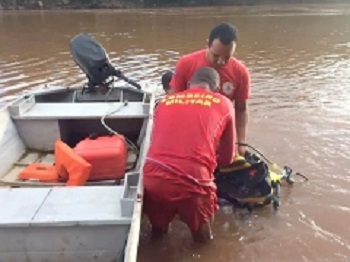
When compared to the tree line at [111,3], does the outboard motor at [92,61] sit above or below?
above

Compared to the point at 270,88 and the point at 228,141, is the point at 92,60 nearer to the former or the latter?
the point at 228,141

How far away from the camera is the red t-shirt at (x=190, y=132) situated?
3.42 m

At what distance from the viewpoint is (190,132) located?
3.42m

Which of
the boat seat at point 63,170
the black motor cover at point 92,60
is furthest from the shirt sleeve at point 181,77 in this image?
the black motor cover at point 92,60

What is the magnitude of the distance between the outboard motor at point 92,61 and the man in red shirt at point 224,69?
220cm

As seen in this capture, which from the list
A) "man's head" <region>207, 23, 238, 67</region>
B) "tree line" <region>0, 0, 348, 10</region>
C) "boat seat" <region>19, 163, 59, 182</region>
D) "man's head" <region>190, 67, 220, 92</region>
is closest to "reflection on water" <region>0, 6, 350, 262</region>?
"boat seat" <region>19, 163, 59, 182</region>

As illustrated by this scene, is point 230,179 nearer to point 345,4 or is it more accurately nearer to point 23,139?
point 23,139

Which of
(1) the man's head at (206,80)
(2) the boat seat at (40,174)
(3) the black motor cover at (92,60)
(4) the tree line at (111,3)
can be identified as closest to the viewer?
(1) the man's head at (206,80)

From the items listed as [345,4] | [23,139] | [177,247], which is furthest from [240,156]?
[345,4]

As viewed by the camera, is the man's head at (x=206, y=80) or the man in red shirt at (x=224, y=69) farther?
the man in red shirt at (x=224, y=69)

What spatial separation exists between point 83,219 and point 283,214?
2.32 meters

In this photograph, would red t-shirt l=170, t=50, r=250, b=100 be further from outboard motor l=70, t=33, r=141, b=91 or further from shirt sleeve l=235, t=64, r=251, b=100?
outboard motor l=70, t=33, r=141, b=91

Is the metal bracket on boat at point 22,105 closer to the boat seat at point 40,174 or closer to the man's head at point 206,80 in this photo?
the boat seat at point 40,174

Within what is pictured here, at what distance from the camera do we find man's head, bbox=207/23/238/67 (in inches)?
159
